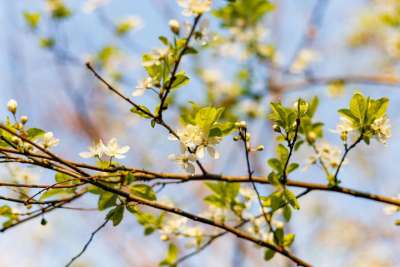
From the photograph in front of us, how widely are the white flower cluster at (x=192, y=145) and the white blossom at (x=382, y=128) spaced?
1.34 feet

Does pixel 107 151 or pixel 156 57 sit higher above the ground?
pixel 156 57

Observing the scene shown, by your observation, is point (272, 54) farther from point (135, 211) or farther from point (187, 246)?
point (135, 211)

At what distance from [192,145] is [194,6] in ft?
1.13

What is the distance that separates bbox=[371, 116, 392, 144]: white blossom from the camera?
1.35m

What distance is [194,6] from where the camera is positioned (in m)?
1.28

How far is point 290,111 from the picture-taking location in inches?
52.1

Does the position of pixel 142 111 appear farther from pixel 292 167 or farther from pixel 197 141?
pixel 292 167

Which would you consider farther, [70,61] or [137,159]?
[137,159]

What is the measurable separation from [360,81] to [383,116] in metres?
1.87

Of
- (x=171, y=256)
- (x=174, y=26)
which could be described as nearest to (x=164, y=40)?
(x=174, y=26)

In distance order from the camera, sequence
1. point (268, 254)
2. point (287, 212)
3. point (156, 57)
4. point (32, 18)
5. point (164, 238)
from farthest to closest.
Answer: point (32, 18)
point (164, 238)
point (268, 254)
point (287, 212)
point (156, 57)

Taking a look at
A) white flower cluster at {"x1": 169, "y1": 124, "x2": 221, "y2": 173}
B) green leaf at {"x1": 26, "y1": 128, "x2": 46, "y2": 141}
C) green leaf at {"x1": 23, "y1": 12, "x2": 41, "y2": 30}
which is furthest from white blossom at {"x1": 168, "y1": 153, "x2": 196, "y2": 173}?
green leaf at {"x1": 23, "y1": 12, "x2": 41, "y2": 30}

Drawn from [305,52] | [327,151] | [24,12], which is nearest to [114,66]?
[24,12]

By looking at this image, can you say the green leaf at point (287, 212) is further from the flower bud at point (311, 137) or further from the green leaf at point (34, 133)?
the green leaf at point (34, 133)
